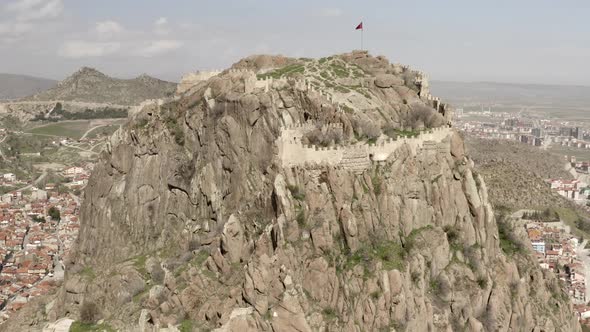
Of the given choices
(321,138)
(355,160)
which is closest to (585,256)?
(355,160)

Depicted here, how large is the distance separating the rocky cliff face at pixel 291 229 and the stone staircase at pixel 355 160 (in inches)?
15.8

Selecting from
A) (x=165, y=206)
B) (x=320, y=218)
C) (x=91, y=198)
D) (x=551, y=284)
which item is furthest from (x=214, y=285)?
(x=551, y=284)

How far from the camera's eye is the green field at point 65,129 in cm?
17200

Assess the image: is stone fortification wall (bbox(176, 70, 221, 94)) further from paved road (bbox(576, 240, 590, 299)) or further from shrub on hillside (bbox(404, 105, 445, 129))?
paved road (bbox(576, 240, 590, 299))

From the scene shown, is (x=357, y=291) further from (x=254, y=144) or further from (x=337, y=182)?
(x=254, y=144)

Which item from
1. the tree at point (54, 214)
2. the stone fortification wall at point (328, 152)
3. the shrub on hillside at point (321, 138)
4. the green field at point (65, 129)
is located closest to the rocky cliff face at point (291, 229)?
the stone fortification wall at point (328, 152)

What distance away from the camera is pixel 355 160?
1419 inches

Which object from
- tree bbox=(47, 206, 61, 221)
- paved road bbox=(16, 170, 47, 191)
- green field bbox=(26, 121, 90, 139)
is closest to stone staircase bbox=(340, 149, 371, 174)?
tree bbox=(47, 206, 61, 221)

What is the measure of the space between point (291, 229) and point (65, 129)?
157213 millimetres

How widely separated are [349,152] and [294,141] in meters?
3.24

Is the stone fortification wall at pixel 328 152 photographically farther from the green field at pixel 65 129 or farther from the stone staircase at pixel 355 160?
the green field at pixel 65 129

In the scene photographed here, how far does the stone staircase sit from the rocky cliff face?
0.40 metres

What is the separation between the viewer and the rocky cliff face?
32625 millimetres

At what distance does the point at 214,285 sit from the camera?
34688 millimetres
